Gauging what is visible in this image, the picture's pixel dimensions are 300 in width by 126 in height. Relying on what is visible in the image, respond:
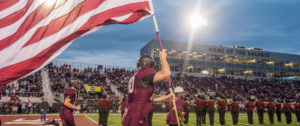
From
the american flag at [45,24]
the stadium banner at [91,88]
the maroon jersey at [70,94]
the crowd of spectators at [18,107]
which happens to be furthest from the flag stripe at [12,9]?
the stadium banner at [91,88]

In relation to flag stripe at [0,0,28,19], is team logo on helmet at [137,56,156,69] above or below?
below

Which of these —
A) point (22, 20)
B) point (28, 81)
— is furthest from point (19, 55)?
point (28, 81)

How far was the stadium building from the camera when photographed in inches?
2098

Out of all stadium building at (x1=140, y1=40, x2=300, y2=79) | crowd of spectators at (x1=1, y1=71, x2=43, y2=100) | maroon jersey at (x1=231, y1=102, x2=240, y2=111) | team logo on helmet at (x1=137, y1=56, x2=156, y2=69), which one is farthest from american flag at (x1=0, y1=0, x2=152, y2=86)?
stadium building at (x1=140, y1=40, x2=300, y2=79)

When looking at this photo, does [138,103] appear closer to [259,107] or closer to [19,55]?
[19,55]

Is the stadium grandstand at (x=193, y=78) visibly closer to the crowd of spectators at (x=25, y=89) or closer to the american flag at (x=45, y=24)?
the crowd of spectators at (x=25, y=89)

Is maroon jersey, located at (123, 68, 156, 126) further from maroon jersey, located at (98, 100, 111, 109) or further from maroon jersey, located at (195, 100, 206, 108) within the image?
maroon jersey, located at (195, 100, 206, 108)

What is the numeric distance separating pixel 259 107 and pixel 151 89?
55.5 feet

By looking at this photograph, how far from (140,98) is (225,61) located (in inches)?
2296

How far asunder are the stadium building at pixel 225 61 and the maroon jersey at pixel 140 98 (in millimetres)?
45498

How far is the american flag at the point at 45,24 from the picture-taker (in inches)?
193

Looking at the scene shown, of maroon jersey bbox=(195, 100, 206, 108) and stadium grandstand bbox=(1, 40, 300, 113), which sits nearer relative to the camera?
maroon jersey bbox=(195, 100, 206, 108)

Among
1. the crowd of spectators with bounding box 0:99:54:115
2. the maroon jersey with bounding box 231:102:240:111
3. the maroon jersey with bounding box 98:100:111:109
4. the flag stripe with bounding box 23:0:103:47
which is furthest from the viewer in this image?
the crowd of spectators with bounding box 0:99:54:115

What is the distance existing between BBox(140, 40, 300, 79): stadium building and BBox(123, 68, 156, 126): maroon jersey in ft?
149
